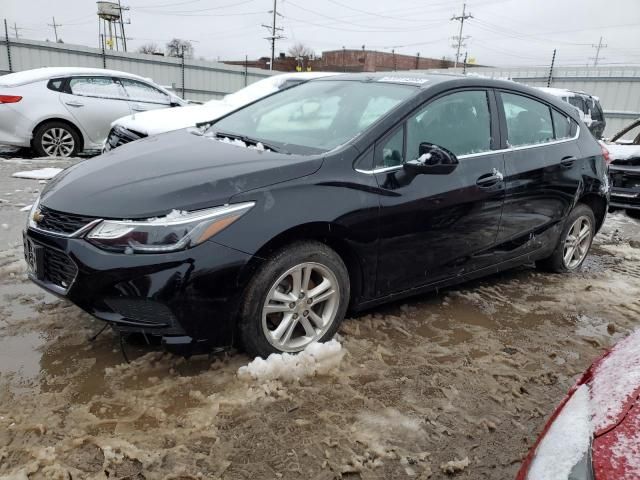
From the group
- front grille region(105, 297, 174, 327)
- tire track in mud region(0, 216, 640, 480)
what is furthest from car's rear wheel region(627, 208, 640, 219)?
front grille region(105, 297, 174, 327)

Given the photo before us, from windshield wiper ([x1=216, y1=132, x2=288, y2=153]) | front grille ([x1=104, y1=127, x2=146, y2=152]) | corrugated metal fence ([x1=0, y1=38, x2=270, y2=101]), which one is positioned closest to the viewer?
windshield wiper ([x1=216, y1=132, x2=288, y2=153])

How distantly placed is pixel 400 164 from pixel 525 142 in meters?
1.38

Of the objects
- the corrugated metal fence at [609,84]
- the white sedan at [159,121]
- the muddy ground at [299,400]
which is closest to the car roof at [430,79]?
the muddy ground at [299,400]

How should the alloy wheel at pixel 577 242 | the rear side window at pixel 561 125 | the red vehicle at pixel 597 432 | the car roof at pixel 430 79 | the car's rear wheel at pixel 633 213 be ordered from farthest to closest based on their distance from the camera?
the car's rear wheel at pixel 633 213 → the alloy wheel at pixel 577 242 → the rear side window at pixel 561 125 → the car roof at pixel 430 79 → the red vehicle at pixel 597 432

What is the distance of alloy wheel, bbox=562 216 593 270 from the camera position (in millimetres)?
4547

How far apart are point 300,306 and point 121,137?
14.6ft

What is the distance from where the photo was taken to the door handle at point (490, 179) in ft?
11.3

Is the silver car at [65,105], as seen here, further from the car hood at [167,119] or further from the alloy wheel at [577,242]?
the alloy wheel at [577,242]

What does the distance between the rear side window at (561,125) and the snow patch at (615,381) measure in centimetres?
274

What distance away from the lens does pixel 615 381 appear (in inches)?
62.9

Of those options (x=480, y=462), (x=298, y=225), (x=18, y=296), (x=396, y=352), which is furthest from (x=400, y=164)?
(x=18, y=296)

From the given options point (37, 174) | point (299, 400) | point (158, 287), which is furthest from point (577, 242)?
point (37, 174)

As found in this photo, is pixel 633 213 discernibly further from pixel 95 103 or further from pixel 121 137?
pixel 95 103

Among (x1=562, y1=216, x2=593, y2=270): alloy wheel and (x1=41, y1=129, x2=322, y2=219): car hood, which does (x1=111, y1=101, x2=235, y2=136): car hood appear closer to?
(x1=41, y1=129, x2=322, y2=219): car hood
